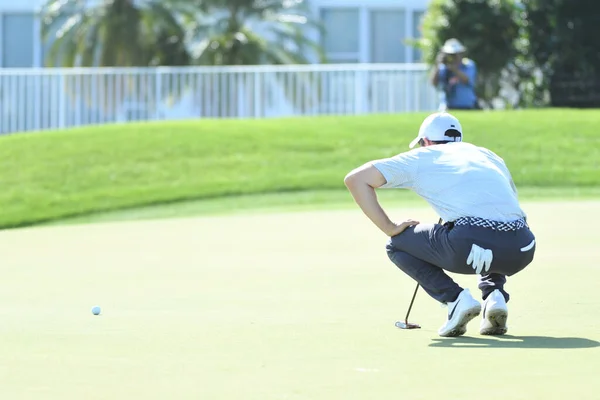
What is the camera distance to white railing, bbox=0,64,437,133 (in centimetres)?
2720

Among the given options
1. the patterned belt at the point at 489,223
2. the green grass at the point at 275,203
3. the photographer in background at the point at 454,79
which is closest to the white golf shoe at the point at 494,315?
the patterned belt at the point at 489,223

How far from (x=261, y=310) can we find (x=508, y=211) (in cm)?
181

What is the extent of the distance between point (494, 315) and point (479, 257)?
0.29 metres

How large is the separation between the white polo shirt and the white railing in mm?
19371

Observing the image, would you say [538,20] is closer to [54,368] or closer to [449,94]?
[449,94]

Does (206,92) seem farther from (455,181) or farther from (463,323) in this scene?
(463,323)

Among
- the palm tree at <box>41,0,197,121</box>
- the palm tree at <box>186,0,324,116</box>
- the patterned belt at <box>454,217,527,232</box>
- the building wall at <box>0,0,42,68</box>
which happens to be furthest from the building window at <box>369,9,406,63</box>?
the patterned belt at <box>454,217,527,232</box>

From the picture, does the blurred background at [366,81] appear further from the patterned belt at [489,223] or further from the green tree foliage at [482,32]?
the patterned belt at [489,223]

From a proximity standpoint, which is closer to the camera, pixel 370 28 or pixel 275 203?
pixel 275 203

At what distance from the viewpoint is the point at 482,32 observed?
28578mm

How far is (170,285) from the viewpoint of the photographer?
10.0 meters

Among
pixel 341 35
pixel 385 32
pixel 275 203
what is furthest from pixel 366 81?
pixel 341 35

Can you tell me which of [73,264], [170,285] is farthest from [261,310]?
[73,264]

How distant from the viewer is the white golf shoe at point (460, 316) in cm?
735
